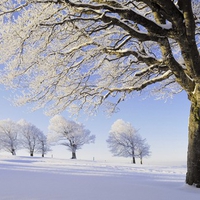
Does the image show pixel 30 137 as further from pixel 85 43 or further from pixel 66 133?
pixel 85 43

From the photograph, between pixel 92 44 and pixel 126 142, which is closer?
pixel 92 44

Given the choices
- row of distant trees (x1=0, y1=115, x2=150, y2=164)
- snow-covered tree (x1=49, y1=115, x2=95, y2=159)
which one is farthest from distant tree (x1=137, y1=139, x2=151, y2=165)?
snow-covered tree (x1=49, y1=115, x2=95, y2=159)

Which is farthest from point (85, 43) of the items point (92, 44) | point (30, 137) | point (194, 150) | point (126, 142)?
point (30, 137)

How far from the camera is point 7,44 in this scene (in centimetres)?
532

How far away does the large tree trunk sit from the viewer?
578cm

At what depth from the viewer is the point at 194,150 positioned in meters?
5.91

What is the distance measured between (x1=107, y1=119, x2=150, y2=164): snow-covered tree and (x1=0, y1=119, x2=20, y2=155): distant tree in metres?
18.0

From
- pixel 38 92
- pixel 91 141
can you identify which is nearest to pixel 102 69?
pixel 38 92

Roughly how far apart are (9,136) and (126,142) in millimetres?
21838

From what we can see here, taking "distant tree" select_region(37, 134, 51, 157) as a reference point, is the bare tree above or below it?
above

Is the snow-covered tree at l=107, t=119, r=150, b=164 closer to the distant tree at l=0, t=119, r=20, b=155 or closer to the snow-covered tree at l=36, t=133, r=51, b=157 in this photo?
the snow-covered tree at l=36, t=133, r=51, b=157

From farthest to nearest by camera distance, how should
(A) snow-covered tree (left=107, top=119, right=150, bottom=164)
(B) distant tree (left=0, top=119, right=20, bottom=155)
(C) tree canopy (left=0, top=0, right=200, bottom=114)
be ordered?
(B) distant tree (left=0, top=119, right=20, bottom=155) → (A) snow-covered tree (left=107, top=119, right=150, bottom=164) → (C) tree canopy (left=0, top=0, right=200, bottom=114)

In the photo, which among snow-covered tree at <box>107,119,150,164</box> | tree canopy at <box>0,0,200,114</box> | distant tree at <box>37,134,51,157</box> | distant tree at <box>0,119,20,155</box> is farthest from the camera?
distant tree at <box>37,134,51,157</box>

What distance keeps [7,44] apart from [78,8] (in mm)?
1952
